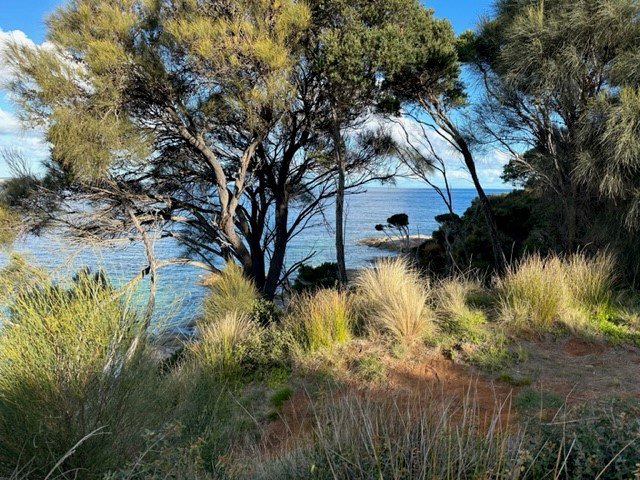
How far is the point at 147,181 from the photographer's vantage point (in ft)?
41.1

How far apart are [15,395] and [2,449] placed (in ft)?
1.01

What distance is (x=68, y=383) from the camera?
2924 mm

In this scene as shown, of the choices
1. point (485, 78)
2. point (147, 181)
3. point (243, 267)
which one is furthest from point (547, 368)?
point (147, 181)

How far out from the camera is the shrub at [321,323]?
6.38 metres

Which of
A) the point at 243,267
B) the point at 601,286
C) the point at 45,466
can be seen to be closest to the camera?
the point at 45,466

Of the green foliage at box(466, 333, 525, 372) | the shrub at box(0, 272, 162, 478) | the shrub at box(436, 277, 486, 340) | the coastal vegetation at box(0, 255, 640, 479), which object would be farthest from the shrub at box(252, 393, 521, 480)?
the shrub at box(436, 277, 486, 340)

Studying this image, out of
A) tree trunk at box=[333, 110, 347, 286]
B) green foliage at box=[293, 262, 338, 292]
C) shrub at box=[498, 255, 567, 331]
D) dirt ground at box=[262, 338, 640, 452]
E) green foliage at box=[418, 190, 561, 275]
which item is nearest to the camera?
dirt ground at box=[262, 338, 640, 452]

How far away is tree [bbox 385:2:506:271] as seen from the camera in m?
9.98

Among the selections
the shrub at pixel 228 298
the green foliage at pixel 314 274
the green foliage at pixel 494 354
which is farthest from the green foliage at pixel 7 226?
the green foliage at pixel 494 354

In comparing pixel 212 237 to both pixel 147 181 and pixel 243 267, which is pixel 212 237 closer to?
pixel 243 267

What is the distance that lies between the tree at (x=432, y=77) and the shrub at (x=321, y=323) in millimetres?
4754

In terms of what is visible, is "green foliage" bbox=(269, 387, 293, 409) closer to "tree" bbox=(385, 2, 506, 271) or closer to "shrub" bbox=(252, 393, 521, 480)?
"shrub" bbox=(252, 393, 521, 480)

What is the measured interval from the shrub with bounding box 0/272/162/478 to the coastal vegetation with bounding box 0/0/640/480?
17 mm

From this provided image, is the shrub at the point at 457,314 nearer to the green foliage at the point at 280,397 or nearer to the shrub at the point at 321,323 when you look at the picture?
the shrub at the point at 321,323
